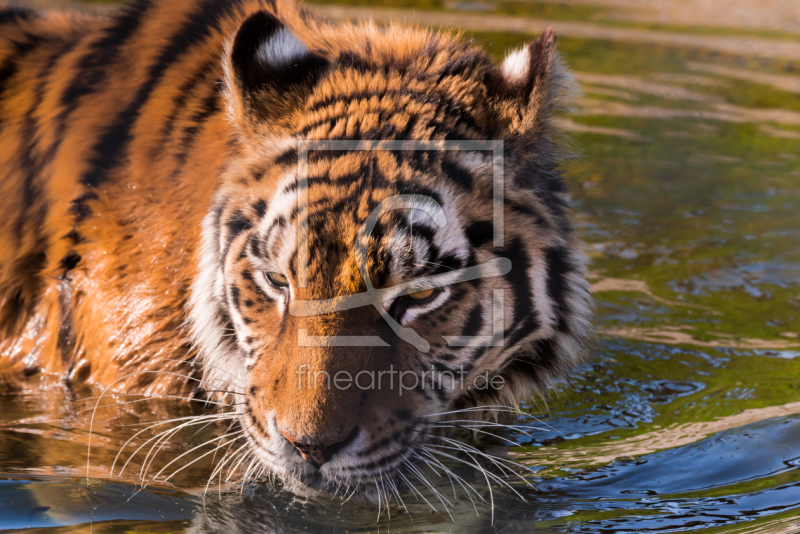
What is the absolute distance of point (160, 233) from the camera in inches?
122

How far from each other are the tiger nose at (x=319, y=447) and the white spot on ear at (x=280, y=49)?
1.13m

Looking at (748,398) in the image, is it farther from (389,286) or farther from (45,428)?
(45,428)

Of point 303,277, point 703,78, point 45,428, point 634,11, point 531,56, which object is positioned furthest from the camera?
point 634,11

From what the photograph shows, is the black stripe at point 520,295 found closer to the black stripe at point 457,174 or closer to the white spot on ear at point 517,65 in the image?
the black stripe at point 457,174

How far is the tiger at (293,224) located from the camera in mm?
2381

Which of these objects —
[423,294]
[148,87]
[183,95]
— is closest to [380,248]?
[423,294]

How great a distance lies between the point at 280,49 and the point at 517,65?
713 mm

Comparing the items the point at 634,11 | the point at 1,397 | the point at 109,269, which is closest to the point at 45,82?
the point at 109,269

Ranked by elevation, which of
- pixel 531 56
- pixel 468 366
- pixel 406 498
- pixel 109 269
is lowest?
pixel 406 498

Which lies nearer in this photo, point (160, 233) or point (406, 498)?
point (406, 498)

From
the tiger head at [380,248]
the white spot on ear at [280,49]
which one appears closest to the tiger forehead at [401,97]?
the tiger head at [380,248]

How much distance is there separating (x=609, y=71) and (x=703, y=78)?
779 millimetres

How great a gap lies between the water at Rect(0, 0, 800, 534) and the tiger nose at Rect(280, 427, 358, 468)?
0.35m

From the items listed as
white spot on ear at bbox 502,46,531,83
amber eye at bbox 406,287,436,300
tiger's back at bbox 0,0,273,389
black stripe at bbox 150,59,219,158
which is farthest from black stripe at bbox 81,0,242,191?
amber eye at bbox 406,287,436,300
